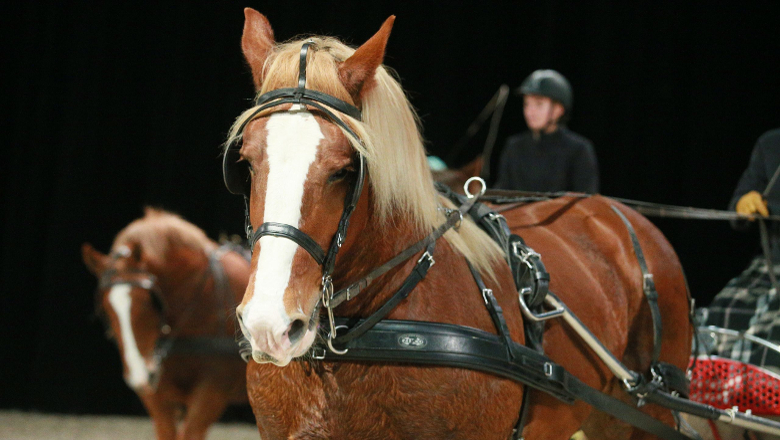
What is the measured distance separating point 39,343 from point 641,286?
4355mm

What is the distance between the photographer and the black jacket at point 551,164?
3.12 meters

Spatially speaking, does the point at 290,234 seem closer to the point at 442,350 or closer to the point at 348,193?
the point at 348,193

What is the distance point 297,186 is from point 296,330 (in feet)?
0.77

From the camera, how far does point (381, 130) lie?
1307mm

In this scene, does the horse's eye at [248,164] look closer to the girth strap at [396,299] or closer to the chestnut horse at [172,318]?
the girth strap at [396,299]

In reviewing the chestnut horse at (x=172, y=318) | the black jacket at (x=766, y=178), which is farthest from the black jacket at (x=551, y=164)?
the chestnut horse at (x=172, y=318)

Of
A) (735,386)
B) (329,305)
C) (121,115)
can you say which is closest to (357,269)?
(329,305)

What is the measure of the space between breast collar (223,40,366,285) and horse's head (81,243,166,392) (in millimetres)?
2000

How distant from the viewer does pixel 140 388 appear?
305 cm

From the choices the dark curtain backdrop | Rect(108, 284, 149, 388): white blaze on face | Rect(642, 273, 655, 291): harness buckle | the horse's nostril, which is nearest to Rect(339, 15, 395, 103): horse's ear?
the horse's nostril

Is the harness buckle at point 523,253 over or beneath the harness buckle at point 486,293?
over

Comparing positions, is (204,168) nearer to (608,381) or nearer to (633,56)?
(633,56)

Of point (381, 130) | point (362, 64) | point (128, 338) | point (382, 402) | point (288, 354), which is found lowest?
point (128, 338)

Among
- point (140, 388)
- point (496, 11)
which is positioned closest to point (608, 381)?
point (140, 388)
